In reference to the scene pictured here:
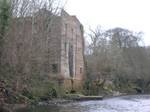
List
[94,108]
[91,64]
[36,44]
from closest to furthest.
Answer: [94,108], [36,44], [91,64]

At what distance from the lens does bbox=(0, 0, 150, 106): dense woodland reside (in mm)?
29172

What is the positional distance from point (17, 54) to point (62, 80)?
50.2 feet

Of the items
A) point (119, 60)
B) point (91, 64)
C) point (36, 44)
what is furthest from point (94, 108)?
point (119, 60)

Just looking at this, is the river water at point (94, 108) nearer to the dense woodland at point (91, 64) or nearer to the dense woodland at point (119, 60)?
the dense woodland at point (91, 64)

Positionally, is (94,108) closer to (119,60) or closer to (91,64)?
(91,64)

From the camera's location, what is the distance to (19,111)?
1049 inches

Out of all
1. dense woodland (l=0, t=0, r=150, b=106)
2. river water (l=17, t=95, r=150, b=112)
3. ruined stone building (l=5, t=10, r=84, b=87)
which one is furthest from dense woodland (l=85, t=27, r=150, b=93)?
river water (l=17, t=95, r=150, b=112)

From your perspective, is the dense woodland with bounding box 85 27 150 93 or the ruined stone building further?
the dense woodland with bounding box 85 27 150 93

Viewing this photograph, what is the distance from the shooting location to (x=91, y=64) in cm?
5788

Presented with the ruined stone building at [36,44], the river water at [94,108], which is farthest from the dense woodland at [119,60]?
the river water at [94,108]

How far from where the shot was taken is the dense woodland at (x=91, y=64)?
2917 cm

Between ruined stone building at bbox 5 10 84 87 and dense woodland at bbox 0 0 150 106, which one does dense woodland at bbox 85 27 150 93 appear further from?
ruined stone building at bbox 5 10 84 87

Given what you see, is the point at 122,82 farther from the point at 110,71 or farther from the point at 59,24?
the point at 59,24

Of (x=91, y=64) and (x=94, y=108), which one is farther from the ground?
(x=91, y=64)
